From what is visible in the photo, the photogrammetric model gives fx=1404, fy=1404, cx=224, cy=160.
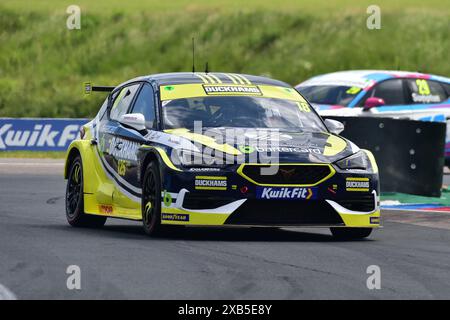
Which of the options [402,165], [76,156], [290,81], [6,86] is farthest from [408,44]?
[76,156]

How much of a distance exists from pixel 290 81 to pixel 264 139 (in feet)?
140

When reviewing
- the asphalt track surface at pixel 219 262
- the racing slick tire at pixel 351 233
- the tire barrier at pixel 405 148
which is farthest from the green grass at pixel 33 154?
the racing slick tire at pixel 351 233

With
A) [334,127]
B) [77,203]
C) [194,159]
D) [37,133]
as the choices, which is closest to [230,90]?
[334,127]

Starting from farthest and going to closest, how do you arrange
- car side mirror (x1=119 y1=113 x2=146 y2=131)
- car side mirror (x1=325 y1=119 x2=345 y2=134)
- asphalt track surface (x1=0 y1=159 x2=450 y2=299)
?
car side mirror (x1=325 y1=119 x2=345 y2=134) < car side mirror (x1=119 y1=113 x2=146 y2=131) < asphalt track surface (x1=0 y1=159 x2=450 y2=299)

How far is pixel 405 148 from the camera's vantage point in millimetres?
17578

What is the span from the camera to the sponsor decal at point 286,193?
1165cm

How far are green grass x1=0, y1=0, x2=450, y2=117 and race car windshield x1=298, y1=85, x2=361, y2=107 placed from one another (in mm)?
29040

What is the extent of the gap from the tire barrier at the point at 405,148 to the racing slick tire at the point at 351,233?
5088 millimetres

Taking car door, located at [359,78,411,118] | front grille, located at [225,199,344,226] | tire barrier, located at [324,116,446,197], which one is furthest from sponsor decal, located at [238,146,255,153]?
car door, located at [359,78,411,118]

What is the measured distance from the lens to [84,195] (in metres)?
13.5

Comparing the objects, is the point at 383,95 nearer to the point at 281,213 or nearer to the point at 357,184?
the point at 357,184

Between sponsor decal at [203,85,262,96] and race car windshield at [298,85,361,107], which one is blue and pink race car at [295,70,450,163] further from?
sponsor decal at [203,85,262,96]

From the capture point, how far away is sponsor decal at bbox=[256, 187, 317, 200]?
1165 centimetres
